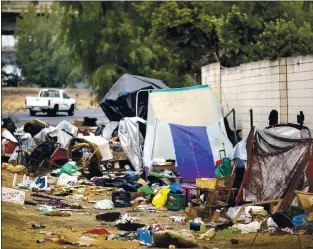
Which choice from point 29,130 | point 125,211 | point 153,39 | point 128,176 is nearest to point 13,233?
point 125,211

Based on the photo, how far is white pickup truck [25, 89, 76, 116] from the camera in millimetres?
28594

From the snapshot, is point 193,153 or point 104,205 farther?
point 193,153

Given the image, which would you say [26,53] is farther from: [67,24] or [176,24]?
[176,24]

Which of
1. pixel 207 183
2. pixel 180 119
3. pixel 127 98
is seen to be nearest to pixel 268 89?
pixel 180 119

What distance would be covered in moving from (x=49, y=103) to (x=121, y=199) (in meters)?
17.2

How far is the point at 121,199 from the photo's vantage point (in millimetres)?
12516

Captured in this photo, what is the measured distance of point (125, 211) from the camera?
11.9 meters

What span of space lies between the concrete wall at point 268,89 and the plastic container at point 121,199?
349 cm

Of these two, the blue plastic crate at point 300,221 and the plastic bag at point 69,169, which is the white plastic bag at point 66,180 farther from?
the blue plastic crate at point 300,221

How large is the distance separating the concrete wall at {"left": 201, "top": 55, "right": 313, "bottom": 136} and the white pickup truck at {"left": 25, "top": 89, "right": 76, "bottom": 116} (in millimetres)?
12600

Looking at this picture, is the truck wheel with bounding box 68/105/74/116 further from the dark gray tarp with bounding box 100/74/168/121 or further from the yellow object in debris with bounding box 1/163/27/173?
the yellow object in debris with bounding box 1/163/27/173

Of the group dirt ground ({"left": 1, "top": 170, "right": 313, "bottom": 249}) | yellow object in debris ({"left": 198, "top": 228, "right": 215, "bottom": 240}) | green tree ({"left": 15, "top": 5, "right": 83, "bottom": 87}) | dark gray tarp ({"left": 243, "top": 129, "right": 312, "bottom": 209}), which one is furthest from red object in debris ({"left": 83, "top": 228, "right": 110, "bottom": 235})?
green tree ({"left": 15, "top": 5, "right": 83, "bottom": 87})

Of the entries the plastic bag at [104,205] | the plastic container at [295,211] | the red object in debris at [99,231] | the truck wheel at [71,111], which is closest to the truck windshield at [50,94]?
the truck wheel at [71,111]

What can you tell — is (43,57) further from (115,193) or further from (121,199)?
(121,199)
